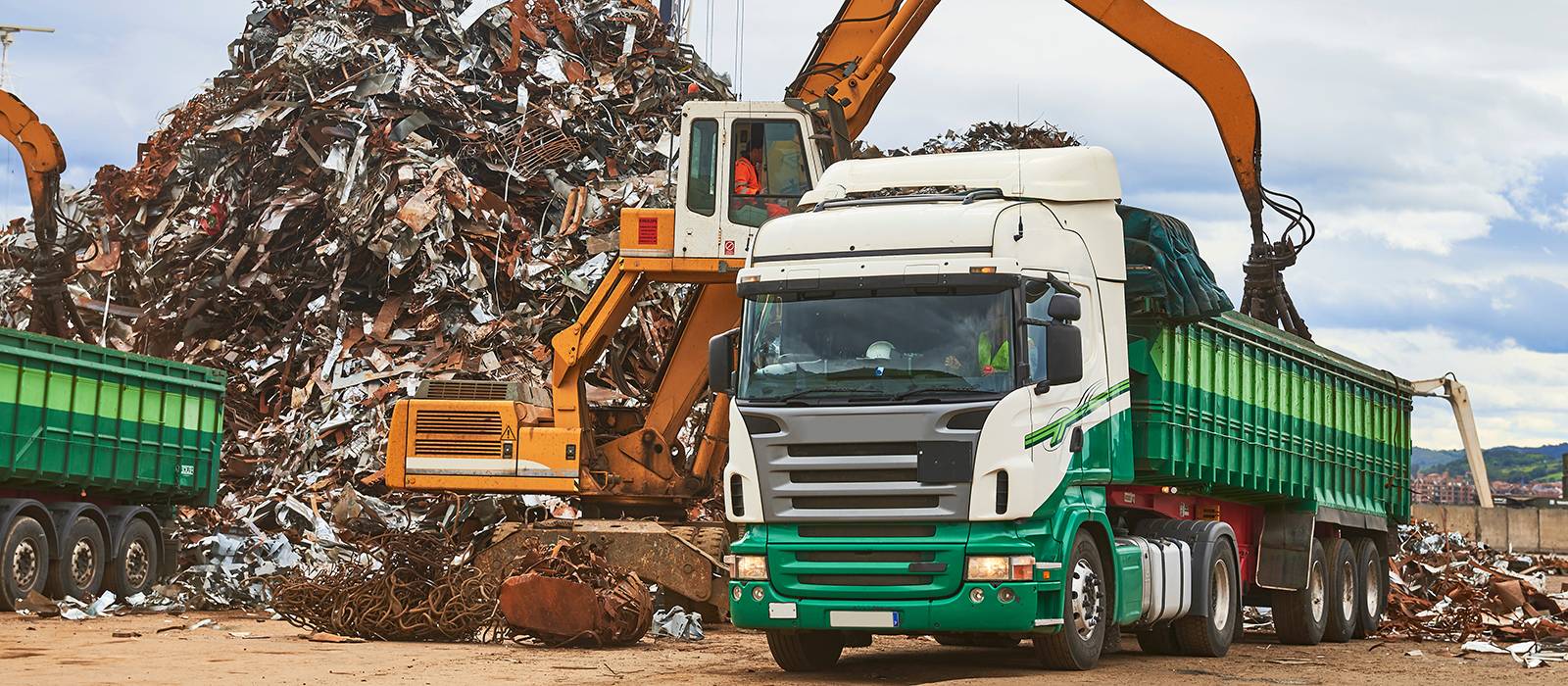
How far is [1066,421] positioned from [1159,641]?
13.2 ft

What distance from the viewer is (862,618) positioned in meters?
11.3

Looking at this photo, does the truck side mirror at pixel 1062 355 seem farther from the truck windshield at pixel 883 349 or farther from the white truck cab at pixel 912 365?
the truck windshield at pixel 883 349

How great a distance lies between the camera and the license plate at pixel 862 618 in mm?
11227

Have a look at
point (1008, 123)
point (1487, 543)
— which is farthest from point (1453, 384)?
point (1008, 123)

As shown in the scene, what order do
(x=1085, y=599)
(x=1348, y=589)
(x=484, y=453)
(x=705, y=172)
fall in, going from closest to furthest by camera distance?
1. (x=1085, y=599)
2. (x=705, y=172)
3. (x=484, y=453)
4. (x=1348, y=589)

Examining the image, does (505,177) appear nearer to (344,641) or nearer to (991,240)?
(344,641)

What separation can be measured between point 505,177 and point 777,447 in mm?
16822

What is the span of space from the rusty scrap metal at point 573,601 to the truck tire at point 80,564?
6.29m

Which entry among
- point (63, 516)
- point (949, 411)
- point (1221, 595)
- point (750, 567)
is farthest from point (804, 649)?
point (63, 516)

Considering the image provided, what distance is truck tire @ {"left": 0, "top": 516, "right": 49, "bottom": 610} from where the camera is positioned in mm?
17406

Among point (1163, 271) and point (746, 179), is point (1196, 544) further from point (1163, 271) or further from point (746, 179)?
point (746, 179)

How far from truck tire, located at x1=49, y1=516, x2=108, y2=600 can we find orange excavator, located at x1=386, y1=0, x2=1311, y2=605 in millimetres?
4268

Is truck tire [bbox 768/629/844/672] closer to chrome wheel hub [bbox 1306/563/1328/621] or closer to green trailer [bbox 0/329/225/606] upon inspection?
chrome wheel hub [bbox 1306/563/1328/621]

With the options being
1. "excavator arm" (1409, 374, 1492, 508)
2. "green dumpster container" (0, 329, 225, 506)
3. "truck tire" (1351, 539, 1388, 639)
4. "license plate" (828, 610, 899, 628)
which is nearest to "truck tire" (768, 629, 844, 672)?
"license plate" (828, 610, 899, 628)
